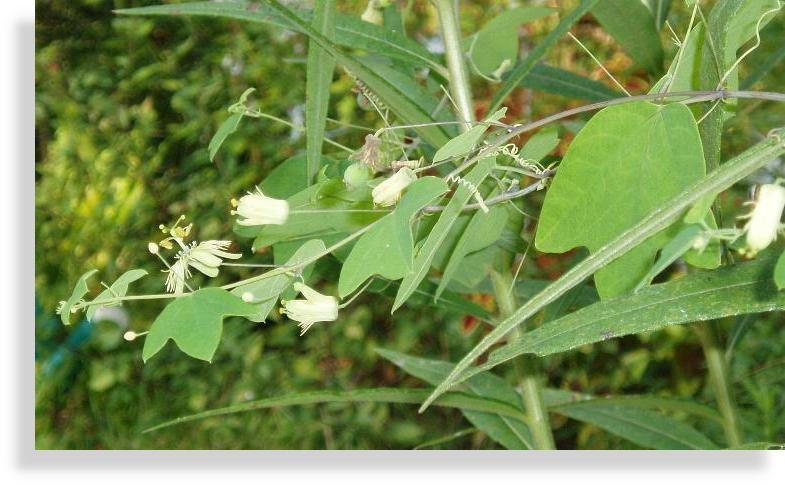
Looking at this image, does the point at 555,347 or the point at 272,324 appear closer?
the point at 555,347

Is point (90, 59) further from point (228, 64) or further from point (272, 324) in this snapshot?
point (272, 324)

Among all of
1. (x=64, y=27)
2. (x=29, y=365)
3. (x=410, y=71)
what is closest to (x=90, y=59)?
(x=64, y=27)

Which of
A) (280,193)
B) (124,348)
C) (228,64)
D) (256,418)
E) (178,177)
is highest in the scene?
(228,64)

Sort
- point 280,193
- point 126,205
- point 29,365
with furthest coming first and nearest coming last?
point 126,205 → point 29,365 → point 280,193

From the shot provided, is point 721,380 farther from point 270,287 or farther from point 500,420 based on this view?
point 270,287

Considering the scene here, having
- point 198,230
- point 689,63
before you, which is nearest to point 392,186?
point 689,63

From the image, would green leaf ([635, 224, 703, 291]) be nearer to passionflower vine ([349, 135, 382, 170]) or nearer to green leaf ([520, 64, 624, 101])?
passionflower vine ([349, 135, 382, 170])
